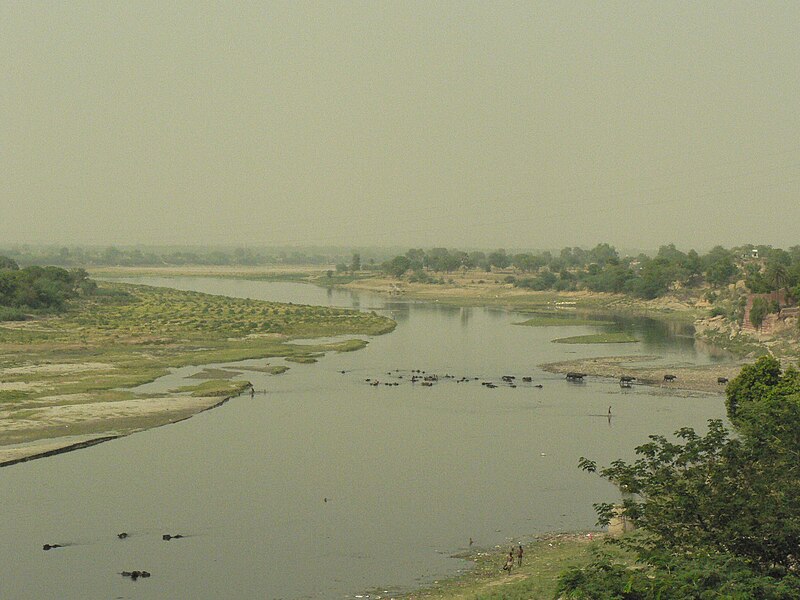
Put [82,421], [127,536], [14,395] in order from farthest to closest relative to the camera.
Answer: [14,395]
[82,421]
[127,536]

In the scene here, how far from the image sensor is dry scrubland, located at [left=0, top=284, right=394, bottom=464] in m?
60.6

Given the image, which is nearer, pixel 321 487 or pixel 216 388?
pixel 321 487

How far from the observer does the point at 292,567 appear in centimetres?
3681

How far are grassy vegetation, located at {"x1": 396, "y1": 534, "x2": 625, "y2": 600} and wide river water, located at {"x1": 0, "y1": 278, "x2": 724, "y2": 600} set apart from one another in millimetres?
1106

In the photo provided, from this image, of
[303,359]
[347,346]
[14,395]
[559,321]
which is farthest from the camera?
[559,321]

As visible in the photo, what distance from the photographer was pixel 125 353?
3688 inches

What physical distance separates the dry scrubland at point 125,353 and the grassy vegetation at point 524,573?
27.4 meters

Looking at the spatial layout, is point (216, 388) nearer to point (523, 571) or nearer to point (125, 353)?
point (125, 353)

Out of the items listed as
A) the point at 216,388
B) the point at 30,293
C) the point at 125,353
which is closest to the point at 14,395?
the point at 216,388

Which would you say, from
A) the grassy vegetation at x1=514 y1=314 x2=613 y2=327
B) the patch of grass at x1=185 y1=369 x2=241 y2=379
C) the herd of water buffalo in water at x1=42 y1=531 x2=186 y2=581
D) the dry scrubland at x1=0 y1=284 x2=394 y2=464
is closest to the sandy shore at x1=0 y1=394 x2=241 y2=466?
the dry scrubland at x1=0 y1=284 x2=394 y2=464

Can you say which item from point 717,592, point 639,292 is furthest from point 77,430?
point 639,292

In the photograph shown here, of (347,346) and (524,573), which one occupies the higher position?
(347,346)

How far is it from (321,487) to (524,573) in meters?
15.2

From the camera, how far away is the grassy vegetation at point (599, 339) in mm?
110800
